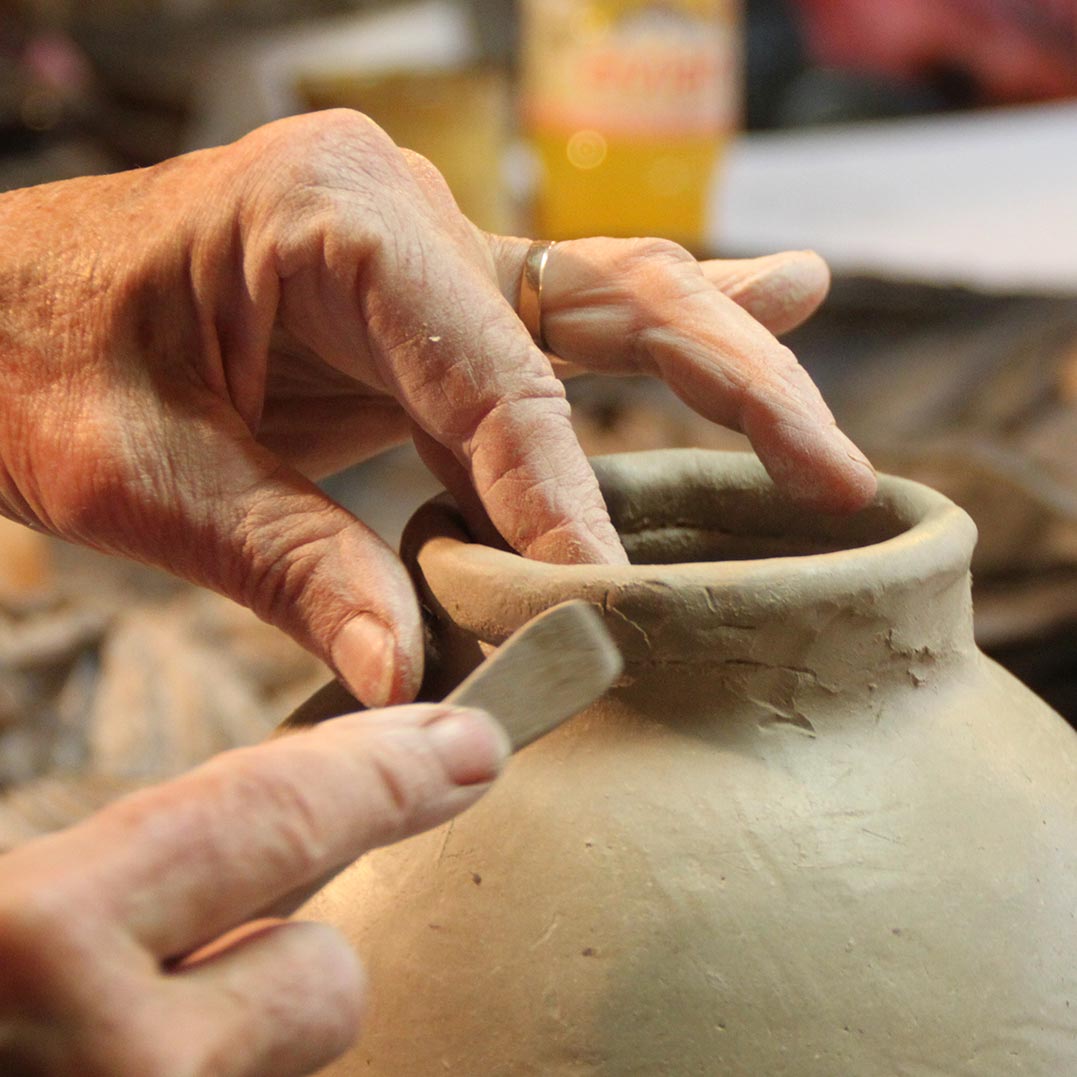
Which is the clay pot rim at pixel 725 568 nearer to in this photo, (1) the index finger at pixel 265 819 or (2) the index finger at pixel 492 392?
(2) the index finger at pixel 492 392

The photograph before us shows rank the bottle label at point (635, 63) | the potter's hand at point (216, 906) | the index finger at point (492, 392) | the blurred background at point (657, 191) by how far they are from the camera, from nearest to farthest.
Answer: the potter's hand at point (216, 906)
the index finger at point (492, 392)
the blurred background at point (657, 191)
the bottle label at point (635, 63)

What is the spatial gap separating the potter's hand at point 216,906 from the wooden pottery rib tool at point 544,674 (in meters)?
0.04

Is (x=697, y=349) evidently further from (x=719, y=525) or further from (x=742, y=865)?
(x=742, y=865)

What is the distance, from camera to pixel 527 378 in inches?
37.1

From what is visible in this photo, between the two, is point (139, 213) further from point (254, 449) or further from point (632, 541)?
point (632, 541)

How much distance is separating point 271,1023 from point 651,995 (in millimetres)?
238

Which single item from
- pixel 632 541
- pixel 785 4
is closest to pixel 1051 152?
pixel 785 4

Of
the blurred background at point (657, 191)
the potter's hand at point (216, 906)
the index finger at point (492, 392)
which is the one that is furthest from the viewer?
the blurred background at point (657, 191)

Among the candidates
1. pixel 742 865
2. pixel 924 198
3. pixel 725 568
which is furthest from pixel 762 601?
pixel 924 198

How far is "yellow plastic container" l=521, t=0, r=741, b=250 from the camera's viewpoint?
2932 mm

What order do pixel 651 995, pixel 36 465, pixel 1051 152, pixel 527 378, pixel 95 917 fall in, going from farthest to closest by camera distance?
Result: 1. pixel 1051 152
2. pixel 36 465
3. pixel 527 378
4. pixel 651 995
5. pixel 95 917

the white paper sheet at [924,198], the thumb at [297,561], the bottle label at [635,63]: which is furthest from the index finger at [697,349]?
the white paper sheet at [924,198]

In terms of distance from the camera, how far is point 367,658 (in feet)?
2.90

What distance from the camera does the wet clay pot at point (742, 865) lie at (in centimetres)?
77
